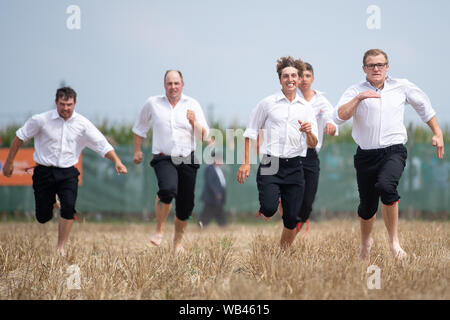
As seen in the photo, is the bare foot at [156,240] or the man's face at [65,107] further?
the bare foot at [156,240]

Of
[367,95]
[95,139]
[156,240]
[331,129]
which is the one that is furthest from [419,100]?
[95,139]

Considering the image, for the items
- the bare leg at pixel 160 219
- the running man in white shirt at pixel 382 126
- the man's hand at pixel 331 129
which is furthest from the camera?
the bare leg at pixel 160 219

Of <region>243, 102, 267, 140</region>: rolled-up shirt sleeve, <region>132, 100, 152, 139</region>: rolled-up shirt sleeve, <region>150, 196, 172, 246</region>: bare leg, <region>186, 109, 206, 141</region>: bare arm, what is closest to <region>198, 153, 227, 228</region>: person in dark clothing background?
<region>150, 196, 172, 246</region>: bare leg

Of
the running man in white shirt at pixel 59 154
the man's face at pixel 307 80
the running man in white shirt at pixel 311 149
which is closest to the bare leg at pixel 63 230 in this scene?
the running man in white shirt at pixel 59 154

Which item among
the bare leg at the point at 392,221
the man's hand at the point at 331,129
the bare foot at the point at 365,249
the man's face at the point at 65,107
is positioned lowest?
the bare foot at the point at 365,249

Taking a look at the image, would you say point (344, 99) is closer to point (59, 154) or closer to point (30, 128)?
point (59, 154)

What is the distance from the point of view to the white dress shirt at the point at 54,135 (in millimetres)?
6656

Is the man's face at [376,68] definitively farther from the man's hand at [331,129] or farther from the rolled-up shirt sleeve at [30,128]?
the rolled-up shirt sleeve at [30,128]

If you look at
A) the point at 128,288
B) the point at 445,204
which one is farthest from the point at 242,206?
the point at 128,288

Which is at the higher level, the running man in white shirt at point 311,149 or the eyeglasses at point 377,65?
the eyeglasses at point 377,65

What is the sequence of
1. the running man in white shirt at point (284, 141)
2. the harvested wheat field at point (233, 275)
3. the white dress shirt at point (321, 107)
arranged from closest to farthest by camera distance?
the harvested wheat field at point (233, 275), the running man in white shirt at point (284, 141), the white dress shirt at point (321, 107)

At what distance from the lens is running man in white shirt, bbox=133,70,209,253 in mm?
6550

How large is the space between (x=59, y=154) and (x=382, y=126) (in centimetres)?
399
